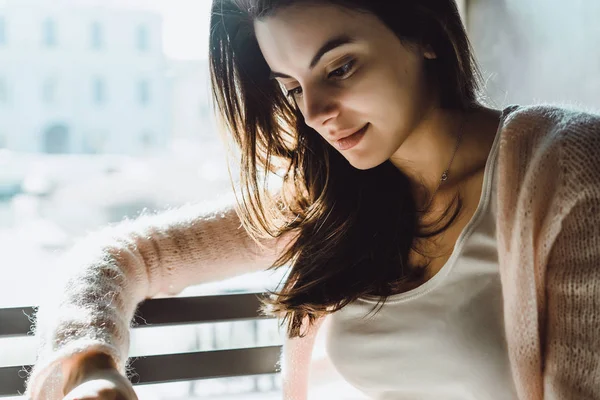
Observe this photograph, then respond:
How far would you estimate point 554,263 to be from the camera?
76 cm

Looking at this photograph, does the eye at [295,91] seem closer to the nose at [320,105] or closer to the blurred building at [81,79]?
the nose at [320,105]

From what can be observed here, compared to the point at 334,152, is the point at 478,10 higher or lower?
higher

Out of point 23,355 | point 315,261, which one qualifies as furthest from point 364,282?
point 23,355

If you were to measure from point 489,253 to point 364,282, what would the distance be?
213mm

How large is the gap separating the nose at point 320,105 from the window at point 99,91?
2.37 feet

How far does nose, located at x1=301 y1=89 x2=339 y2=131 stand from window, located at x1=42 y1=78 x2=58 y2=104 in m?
0.77

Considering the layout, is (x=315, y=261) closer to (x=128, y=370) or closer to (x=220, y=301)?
(x=220, y=301)

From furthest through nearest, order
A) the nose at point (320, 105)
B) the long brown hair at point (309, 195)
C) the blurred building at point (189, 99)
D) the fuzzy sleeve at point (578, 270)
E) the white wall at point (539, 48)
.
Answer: the blurred building at point (189, 99) → the white wall at point (539, 48) → the long brown hair at point (309, 195) → the nose at point (320, 105) → the fuzzy sleeve at point (578, 270)

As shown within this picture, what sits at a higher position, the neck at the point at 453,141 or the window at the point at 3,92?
the window at the point at 3,92

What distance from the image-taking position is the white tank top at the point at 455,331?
83 cm

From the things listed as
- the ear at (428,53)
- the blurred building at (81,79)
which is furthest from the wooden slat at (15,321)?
the ear at (428,53)

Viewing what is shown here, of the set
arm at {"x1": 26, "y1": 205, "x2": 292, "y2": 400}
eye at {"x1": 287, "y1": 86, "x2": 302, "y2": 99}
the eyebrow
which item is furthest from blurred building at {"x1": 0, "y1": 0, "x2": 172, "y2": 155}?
the eyebrow

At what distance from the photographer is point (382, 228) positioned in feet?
3.31

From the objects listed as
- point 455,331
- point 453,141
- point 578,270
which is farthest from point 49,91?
point 578,270
